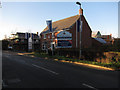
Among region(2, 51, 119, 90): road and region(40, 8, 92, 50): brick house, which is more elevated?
region(40, 8, 92, 50): brick house

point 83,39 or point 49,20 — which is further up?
point 49,20

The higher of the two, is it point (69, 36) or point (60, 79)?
point (69, 36)

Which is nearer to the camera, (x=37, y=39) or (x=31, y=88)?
(x=31, y=88)

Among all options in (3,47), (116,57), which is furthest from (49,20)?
(3,47)

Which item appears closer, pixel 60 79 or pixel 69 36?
pixel 60 79

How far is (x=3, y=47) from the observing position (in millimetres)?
63188

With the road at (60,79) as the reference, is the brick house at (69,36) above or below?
above

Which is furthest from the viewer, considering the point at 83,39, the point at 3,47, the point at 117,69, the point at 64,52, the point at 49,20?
the point at 3,47

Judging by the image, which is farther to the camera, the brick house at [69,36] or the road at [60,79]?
the brick house at [69,36]

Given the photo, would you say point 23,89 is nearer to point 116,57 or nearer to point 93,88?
point 93,88

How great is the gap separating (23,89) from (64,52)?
644 inches

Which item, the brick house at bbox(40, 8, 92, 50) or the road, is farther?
the brick house at bbox(40, 8, 92, 50)

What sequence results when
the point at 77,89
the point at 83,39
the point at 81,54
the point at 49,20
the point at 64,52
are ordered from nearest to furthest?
the point at 77,89, the point at 81,54, the point at 64,52, the point at 49,20, the point at 83,39

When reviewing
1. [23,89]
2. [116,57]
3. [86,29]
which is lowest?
[23,89]
